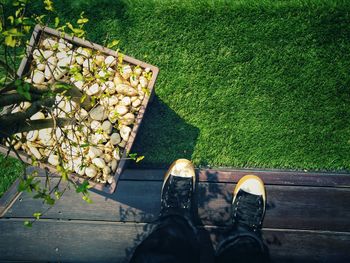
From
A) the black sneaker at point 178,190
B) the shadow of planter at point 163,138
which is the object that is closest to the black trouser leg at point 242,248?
the black sneaker at point 178,190

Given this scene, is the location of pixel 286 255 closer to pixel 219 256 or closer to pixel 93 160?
pixel 219 256

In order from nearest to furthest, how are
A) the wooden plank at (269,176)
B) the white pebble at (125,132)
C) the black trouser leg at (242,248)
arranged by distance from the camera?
the white pebble at (125,132) → the black trouser leg at (242,248) → the wooden plank at (269,176)

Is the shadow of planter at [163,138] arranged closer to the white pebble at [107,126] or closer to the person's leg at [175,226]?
the person's leg at [175,226]

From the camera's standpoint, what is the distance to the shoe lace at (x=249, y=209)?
2.38 metres

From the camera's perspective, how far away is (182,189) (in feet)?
7.98

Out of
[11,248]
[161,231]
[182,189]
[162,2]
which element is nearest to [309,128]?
[182,189]

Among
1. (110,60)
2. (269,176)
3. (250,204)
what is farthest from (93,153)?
(269,176)

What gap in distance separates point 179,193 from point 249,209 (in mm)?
575

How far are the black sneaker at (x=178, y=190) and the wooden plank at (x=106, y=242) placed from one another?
0.21m

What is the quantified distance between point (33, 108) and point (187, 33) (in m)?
1.69

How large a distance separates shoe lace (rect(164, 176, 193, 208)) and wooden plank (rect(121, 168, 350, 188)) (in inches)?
5.5

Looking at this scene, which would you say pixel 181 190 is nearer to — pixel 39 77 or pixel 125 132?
pixel 125 132

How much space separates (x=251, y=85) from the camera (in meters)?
2.66

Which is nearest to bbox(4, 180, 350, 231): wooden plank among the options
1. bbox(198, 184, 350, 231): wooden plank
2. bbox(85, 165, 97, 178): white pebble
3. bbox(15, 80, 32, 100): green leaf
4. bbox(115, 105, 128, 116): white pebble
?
bbox(198, 184, 350, 231): wooden plank
